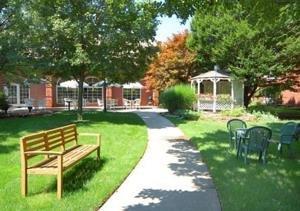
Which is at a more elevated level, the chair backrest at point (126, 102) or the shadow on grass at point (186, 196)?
the chair backrest at point (126, 102)

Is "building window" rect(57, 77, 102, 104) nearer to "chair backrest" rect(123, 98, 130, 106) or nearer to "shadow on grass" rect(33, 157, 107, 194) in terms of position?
"chair backrest" rect(123, 98, 130, 106)

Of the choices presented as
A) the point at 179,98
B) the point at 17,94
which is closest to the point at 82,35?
the point at 179,98

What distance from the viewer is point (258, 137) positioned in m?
10.4

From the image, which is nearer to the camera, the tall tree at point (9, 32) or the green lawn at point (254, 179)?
the green lawn at point (254, 179)

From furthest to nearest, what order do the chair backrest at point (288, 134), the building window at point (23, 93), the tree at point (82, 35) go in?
the building window at point (23, 93) → the tree at point (82, 35) → the chair backrest at point (288, 134)

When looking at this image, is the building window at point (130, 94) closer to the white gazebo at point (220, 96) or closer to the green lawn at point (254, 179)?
the white gazebo at point (220, 96)

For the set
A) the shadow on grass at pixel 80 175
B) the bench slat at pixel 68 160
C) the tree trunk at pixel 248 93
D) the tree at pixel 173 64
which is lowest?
the shadow on grass at pixel 80 175

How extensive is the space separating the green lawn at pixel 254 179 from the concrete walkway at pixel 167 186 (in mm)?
246

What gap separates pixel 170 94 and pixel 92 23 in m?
8.87

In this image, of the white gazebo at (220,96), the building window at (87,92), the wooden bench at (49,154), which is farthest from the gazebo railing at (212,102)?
the wooden bench at (49,154)

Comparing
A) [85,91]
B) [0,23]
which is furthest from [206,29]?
[85,91]

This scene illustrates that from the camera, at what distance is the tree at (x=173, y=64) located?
112 feet

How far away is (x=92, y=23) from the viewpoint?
67.9ft

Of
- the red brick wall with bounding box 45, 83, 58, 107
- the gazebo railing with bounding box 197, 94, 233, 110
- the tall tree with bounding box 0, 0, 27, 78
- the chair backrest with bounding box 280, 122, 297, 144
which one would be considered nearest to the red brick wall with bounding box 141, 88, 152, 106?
the red brick wall with bounding box 45, 83, 58, 107
